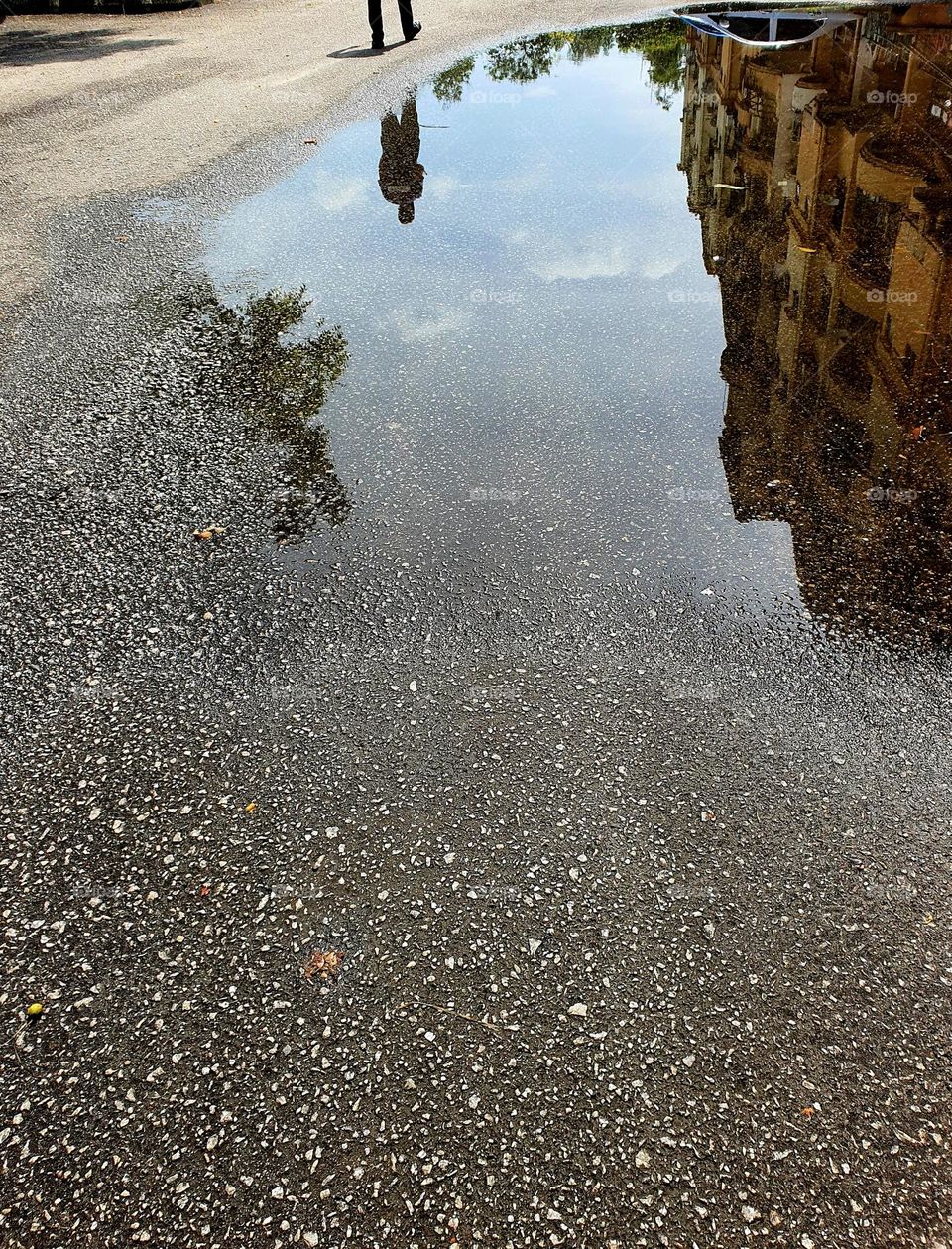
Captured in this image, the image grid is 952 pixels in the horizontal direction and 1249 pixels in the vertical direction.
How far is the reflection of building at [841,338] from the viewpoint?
15.7ft

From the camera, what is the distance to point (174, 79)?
15.3m

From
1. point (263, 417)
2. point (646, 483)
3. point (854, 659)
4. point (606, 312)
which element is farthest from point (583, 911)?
point (606, 312)

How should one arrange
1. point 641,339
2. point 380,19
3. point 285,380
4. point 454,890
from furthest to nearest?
point 380,19, point 641,339, point 285,380, point 454,890

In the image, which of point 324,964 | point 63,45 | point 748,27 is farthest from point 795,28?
point 324,964

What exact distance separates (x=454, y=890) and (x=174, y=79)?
53.6ft

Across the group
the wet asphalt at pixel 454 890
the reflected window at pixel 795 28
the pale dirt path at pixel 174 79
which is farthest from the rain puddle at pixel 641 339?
the reflected window at pixel 795 28

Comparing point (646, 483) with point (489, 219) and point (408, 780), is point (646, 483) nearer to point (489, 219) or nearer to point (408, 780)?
point (408, 780)

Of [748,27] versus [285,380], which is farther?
[748,27]

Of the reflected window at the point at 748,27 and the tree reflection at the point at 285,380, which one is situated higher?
the reflected window at the point at 748,27

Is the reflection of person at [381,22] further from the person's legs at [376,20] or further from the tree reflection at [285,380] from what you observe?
the tree reflection at [285,380]

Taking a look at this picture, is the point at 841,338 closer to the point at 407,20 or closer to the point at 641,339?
the point at 641,339

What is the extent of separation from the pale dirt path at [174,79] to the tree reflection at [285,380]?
2172 millimetres

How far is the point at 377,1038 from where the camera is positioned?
2.87 metres

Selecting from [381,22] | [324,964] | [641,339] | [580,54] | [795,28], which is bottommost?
[324,964]
